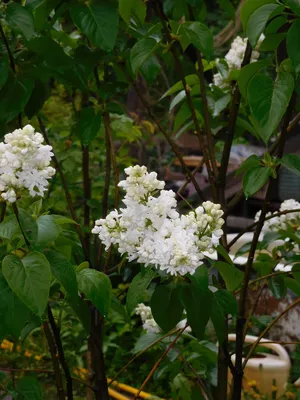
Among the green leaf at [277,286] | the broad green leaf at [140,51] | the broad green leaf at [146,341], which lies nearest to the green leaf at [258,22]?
the broad green leaf at [140,51]

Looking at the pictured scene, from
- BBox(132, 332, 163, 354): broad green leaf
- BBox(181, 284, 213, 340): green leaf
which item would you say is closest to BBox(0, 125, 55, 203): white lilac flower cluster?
BBox(181, 284, 213, 340): green leaf

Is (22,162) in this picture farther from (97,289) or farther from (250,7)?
(250,7)

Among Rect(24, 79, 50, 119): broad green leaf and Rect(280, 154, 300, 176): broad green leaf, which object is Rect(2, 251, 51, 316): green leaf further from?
Rect(24, 79, 50, 119): broad green leaf

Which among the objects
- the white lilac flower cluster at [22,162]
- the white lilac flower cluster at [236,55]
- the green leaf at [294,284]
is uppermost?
the white lilac flower cluster at [236,55]

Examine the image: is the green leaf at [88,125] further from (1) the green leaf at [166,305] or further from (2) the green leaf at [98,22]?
(1) the green leaf at [166,305]

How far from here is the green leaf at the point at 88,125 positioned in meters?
1.76

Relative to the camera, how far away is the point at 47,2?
151 centimetres

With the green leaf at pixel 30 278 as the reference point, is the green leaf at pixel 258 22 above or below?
above

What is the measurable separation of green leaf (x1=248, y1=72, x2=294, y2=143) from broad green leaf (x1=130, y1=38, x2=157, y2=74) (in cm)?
24

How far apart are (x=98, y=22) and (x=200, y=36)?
0.20 m

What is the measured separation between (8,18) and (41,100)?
37 cm

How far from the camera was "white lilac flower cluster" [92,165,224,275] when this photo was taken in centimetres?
113

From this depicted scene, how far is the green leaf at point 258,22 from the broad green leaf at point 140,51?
10.2 inches

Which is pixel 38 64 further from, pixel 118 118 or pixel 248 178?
pixel 118 118
